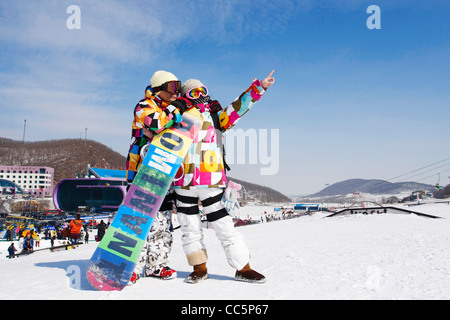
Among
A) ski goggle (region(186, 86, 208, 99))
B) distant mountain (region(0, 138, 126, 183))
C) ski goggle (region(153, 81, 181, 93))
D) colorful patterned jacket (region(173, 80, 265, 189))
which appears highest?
distant mountain (region(0, 138, 126, 183))

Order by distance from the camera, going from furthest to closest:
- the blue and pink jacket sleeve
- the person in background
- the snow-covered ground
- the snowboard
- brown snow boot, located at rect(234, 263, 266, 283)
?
the person in background, the blue and pink jacket sleeve, brown snow boot, located at rect(234, 263, 266, 283), the snowboard, the snow-covered ground

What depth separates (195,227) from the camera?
296 centimetres

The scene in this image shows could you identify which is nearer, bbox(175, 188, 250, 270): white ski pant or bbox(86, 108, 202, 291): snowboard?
bbox(86, 108, 202, 291): snowboard

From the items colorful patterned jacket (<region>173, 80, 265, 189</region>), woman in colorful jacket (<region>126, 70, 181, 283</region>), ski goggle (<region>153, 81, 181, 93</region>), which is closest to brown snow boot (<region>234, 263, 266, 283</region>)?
woman in colorful jacket (<region>126, 70, 181, 283</region>)

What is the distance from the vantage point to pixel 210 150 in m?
3.00

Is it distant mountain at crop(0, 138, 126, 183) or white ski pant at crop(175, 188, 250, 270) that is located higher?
distant mountain at crop(0, 138, 126, 183)

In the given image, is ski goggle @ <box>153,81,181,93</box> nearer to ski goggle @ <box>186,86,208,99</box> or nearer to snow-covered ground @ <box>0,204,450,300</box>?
ski goggle @ <box>186,86,208,99</box>

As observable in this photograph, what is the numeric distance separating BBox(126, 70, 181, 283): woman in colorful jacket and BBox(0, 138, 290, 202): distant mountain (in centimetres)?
13390

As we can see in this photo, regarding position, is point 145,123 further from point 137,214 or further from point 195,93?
point 137,214

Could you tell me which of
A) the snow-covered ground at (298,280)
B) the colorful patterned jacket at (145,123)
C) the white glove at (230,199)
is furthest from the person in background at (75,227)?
the white glove at (230,199)

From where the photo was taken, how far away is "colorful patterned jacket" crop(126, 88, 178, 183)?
2.87 meters

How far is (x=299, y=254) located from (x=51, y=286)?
2835 mm

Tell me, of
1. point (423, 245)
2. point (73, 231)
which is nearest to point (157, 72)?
point (423, 245)

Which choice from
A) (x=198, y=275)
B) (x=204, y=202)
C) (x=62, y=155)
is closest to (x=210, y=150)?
(x=204, y=202)
